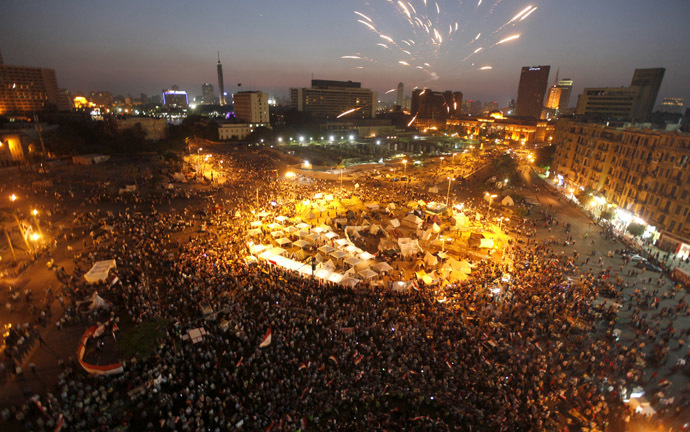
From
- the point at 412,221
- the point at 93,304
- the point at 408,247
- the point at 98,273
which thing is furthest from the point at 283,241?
the point at 412,221

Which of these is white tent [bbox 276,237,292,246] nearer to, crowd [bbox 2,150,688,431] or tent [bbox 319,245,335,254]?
tent [bbox 319,245,335,254]

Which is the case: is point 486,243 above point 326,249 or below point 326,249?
Answer: below

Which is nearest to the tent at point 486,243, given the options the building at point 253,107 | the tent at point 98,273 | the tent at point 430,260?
the tent at point 430,260

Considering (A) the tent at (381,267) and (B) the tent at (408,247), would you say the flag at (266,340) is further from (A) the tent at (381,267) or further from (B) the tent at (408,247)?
(B) the tent at (408,247)

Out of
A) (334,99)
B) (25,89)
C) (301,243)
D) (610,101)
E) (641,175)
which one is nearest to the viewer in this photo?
(301,243)

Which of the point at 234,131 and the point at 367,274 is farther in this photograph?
the point at 234,131

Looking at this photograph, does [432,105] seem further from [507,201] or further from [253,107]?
[507,201]
